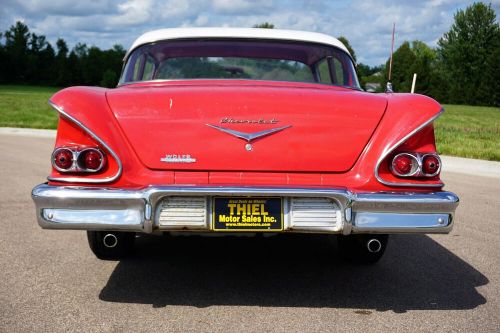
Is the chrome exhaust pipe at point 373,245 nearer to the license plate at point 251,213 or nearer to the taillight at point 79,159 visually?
the license plate at point 251,213

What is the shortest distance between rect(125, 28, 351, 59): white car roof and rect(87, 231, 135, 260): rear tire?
4.78 feet

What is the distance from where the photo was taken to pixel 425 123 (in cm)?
342

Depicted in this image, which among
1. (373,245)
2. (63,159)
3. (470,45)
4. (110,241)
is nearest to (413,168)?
(373,245)

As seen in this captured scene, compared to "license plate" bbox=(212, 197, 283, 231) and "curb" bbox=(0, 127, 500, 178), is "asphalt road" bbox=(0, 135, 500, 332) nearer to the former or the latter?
"license plate" bbox=(212, 197, 283, 231)

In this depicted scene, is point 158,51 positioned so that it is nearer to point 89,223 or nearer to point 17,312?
point 89,223

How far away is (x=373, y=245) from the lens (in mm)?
4238

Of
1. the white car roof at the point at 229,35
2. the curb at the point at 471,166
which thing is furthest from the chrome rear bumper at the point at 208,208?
the curb at the point at 471,166

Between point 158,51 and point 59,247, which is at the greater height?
point 158,51

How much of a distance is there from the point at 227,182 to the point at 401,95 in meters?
1.25

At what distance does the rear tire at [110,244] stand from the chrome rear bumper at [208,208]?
956mm

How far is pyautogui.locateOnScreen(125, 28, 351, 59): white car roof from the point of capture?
4.73 m

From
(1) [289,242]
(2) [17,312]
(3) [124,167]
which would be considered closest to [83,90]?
(3) [124,167]

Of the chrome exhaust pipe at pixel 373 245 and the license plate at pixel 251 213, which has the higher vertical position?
the license plate at pixel 251 213

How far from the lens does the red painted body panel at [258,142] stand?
3.27m
